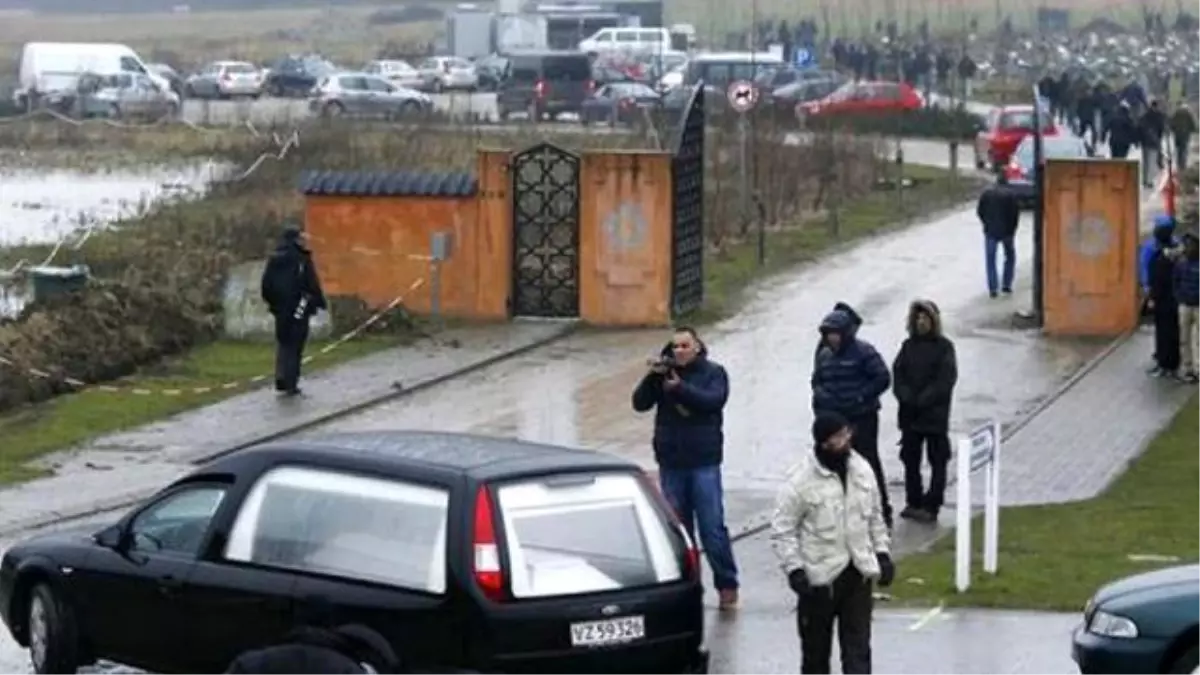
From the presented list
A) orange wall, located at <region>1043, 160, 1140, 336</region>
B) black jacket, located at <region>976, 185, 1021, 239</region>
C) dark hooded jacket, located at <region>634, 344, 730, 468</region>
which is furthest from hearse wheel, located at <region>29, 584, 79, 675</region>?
black jacket, located at <region>976, 185, 1021, 239</region>

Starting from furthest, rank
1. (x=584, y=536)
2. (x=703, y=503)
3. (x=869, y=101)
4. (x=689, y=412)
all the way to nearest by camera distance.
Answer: (x=869, y=101) < (x=703, y=503) < (x=689, y=412) < (x=584, y=536)

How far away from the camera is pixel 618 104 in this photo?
222ft

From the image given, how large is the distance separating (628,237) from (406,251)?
2.46 m

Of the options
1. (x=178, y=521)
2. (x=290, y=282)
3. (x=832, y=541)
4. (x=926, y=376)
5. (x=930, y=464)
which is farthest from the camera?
(x=290, y=282)

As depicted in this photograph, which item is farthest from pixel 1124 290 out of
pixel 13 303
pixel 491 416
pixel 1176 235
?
pixel 13 303

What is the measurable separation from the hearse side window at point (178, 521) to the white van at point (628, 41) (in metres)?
75.8

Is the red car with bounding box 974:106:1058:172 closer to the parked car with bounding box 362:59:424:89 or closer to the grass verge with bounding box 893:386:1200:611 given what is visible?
the parked car with bounding box 362:59:424:89

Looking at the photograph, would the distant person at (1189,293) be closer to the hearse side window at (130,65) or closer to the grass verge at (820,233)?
the grass verge at (820,233)

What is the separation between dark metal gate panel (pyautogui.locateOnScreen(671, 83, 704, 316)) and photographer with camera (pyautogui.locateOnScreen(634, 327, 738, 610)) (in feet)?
48.4

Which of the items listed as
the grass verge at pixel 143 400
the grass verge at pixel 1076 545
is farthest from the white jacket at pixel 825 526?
the grass verge at pixel 143 400

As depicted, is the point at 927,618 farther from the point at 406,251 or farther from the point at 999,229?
the point at 999,229

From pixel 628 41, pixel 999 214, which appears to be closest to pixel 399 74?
pixel 628 41

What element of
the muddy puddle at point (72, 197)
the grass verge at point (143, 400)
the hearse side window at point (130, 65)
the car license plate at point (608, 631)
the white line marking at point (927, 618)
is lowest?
the grass verge at point (143, 400)

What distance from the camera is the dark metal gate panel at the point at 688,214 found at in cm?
3256
